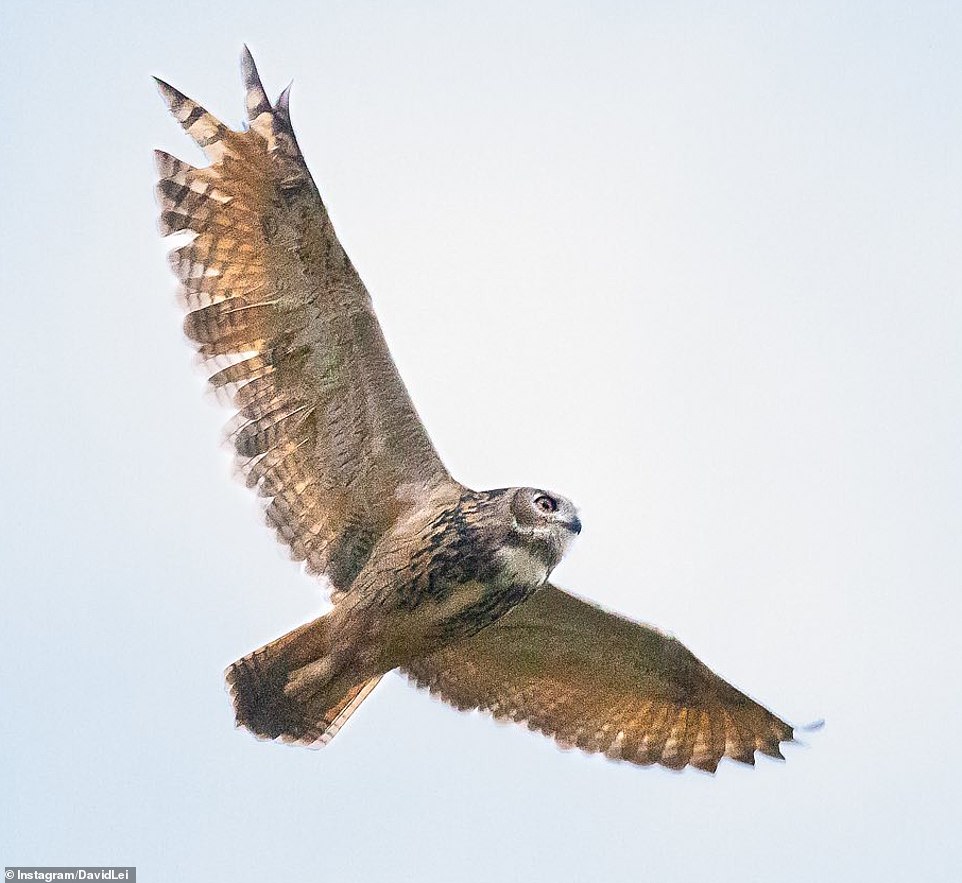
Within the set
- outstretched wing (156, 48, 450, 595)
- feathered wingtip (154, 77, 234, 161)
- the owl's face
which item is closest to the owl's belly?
the owl's face

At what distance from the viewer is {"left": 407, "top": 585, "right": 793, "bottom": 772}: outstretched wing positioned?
9.16 metres

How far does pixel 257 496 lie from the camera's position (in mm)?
8672

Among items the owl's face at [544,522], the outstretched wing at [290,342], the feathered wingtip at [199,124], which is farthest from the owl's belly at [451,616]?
the feathered wingtip at [199,124]

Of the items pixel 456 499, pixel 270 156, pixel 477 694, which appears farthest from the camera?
pixel 477 694

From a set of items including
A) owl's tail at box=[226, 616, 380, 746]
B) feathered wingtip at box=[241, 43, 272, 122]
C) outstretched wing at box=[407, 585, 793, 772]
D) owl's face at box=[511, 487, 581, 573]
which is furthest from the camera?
outstretched wing at box=[407, 585, 793, 772]

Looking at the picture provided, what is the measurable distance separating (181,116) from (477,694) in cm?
359

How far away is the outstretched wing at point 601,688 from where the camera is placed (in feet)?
30.1

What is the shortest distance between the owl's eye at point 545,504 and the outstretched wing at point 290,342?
63cm

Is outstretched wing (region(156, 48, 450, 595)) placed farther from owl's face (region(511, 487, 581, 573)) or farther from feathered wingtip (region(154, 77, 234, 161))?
owl's face (region(511, 487, 581, 573))

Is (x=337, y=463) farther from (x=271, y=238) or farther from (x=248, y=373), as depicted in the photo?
(x=271, y=238)

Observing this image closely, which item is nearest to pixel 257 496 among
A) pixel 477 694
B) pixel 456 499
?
pixel 456 499

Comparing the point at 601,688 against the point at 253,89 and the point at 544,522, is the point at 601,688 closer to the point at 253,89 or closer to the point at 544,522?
the point at 544,522

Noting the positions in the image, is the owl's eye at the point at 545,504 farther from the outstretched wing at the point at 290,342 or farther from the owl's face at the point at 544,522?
the outstretched wing at the point at 290,342

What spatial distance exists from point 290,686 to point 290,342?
1.76m
